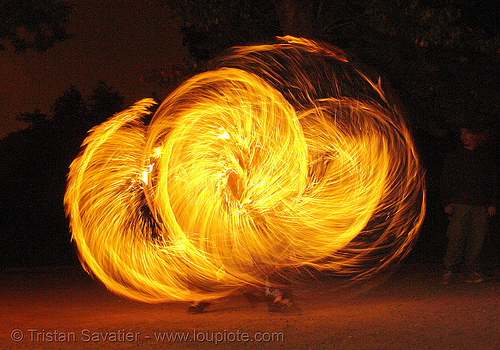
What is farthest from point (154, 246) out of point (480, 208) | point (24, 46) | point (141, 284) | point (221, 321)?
point (24, 46)

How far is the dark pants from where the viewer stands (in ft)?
30.1

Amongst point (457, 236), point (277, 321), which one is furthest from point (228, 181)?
point (457, 236)

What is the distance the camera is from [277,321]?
22.5 ft

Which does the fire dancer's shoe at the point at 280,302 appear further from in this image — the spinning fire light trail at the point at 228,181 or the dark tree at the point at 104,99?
the dark tree at the point at 104,99

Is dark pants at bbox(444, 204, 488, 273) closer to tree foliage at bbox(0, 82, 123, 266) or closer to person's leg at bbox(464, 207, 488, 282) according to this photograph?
person's leg at bbox(464, 207, 488, 282)

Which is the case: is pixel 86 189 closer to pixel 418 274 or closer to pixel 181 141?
pixel 181 141

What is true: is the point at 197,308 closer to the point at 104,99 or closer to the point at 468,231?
the point at 468,231

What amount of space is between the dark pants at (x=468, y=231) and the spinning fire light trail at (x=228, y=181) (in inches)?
45.9

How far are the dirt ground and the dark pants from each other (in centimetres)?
45

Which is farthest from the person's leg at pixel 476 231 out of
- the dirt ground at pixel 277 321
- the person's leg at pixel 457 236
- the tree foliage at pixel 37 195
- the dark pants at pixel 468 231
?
the tree foliage at pixel 37 195

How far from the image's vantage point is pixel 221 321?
693 centimetres

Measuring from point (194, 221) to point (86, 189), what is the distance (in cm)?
164

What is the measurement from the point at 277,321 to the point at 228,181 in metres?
1.83

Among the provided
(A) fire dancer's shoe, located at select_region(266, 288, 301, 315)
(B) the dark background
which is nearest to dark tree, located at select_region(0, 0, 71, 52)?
(B) the dark background
